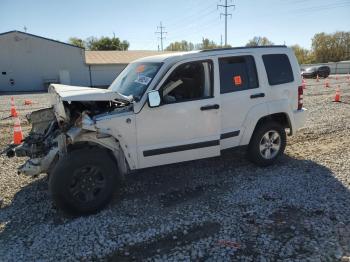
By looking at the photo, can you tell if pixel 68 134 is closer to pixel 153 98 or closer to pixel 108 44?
pixel 153 98

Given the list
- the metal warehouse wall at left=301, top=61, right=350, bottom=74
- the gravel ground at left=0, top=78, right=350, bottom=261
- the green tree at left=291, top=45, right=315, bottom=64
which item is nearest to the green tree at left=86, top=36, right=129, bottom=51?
the metal warehouse wall at left=301, top=61, right=350, bottom=74

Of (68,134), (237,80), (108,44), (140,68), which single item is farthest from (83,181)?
(108,44)

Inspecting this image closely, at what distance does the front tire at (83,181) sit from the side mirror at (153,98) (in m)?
0.97

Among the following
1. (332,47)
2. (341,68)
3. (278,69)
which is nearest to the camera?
(278,69)

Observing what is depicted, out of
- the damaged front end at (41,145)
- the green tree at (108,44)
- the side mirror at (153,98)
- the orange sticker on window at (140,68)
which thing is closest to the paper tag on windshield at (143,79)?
the orange sticker on window at (140,68)

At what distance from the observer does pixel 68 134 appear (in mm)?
4309

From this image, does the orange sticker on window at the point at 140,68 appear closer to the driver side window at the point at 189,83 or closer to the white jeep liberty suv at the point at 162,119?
the white jeep liberty suv at the point at 162,119

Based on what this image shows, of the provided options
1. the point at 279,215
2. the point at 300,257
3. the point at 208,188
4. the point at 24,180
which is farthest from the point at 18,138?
Result: the point at 300,257

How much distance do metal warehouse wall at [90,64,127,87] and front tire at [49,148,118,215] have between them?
113ft

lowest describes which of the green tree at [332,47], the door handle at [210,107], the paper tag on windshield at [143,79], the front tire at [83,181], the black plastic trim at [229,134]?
the front tire at [83,181]

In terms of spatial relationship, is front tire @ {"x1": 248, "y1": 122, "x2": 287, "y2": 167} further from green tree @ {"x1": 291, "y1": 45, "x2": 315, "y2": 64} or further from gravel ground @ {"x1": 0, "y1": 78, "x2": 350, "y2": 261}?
green tree @ {"x1": 291, "y1": 45, "x2": 315, "y2": 64}

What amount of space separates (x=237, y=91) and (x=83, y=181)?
2889mm

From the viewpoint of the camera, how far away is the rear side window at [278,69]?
5.73 meters

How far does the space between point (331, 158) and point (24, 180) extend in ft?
19.4
